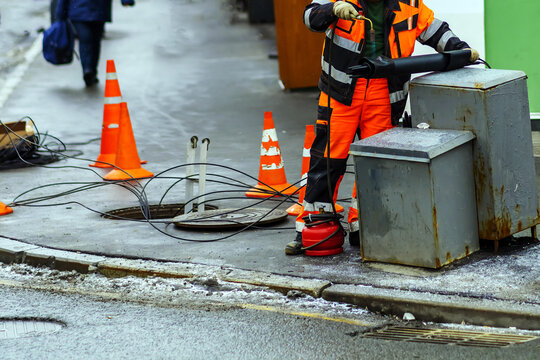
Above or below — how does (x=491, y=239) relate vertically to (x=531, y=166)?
below

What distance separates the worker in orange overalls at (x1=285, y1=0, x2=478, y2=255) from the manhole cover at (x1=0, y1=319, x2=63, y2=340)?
1.69 m

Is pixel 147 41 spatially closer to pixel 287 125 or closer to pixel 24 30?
pixel 24 30

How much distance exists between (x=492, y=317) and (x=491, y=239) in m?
0.96

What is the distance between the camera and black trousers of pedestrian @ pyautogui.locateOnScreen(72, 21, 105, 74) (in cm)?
1491

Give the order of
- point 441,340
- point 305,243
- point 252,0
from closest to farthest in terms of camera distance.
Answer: point 441,340
point 305,243
point 252,0

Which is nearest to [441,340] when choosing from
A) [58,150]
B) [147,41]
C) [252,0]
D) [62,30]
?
[58,150]

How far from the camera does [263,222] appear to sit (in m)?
7.14

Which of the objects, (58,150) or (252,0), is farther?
(252,0)

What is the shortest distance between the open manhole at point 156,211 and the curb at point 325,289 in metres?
1.21

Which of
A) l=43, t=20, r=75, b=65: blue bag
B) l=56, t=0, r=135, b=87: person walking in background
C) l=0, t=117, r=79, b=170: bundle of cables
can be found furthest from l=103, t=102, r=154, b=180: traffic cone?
l=43, t=20, r=75, b=65: blue bag

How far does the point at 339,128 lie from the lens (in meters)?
6.01

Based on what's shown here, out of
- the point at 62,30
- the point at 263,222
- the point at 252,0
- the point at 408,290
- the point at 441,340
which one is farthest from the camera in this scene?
the point at 252,0

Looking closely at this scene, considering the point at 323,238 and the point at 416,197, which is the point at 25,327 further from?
the point at 416,197

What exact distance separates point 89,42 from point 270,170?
759 cm
